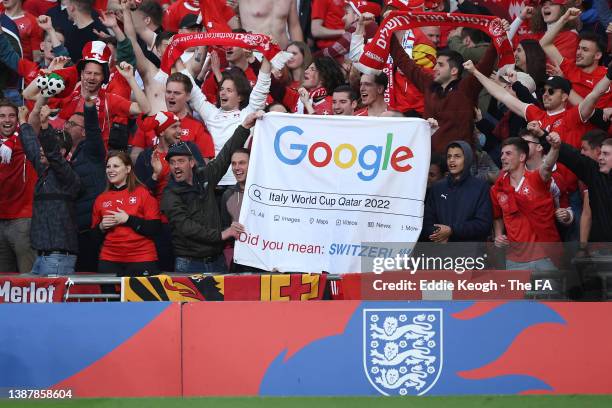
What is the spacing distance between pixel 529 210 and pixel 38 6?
8.34 m

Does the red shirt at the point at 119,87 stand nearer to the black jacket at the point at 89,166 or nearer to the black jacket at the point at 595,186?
the black jacket at the point at 89,166

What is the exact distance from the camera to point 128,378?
9.72 meters

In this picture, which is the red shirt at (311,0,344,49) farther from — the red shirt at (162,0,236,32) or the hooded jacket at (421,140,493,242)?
the hooded jacket at (421,140,493,242)

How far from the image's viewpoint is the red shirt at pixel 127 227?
11086 millimetres

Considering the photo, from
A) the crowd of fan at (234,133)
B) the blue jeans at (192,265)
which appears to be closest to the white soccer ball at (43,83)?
the crowd of fan at (234,133)

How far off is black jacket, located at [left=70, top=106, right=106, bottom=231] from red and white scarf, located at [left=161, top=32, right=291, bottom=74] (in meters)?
1.46

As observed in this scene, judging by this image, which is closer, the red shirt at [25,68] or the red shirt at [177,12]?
the red shirt at [25,68]

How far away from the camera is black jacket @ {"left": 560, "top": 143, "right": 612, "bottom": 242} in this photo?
10.7 m

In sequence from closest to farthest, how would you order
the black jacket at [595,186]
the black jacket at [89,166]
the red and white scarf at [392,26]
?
the black jacket at [595,186] → the black jacket at [89,166] → the red and white scarf at [392,26]

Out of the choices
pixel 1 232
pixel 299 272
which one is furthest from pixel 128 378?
pixel 1 232

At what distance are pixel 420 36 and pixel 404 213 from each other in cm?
356

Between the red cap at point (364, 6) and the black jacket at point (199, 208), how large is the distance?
3.58 meters

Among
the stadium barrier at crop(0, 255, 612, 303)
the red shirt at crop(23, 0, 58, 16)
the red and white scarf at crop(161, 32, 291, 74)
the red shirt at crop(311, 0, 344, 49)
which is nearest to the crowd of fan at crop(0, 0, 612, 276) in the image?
the red and white scarf at crop(161, 32, 291, 74)

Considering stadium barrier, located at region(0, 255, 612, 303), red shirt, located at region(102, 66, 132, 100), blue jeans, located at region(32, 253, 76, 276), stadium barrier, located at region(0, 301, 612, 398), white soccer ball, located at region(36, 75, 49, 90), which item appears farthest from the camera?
red shirt, located at region(102, 66, 132, 100)
